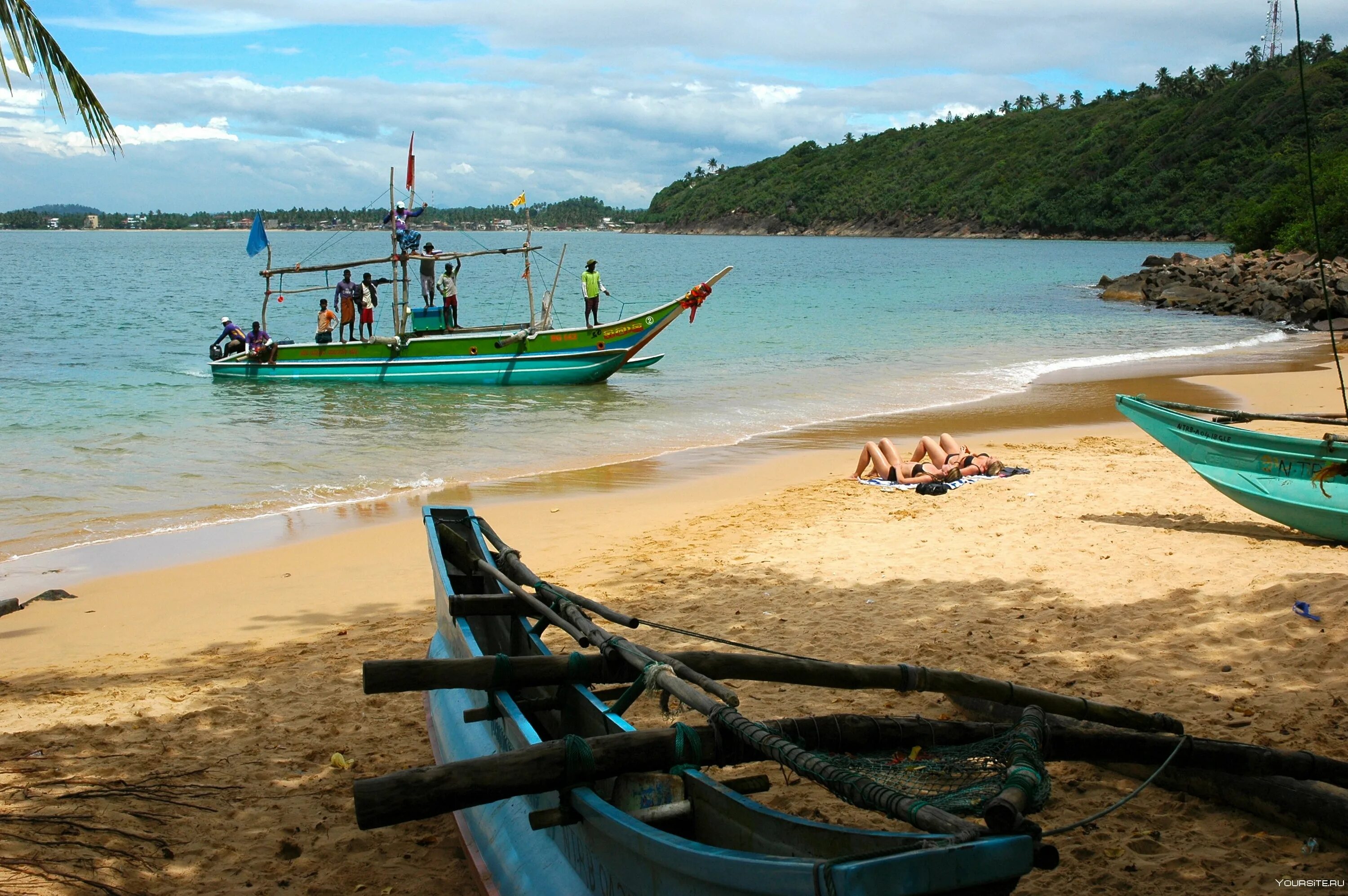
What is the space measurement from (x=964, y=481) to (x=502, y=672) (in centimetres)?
750

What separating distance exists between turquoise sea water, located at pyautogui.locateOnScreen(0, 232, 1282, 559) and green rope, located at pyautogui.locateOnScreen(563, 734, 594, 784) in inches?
329

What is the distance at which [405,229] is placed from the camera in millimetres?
18750

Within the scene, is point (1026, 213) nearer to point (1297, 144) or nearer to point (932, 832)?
point (1297, 144)

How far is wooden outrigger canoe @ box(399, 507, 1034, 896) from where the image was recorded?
2.23 m

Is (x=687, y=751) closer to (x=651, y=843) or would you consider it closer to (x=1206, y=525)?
(x=651, y=843)

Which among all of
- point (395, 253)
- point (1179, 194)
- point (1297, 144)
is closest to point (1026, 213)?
point (1179, 194)

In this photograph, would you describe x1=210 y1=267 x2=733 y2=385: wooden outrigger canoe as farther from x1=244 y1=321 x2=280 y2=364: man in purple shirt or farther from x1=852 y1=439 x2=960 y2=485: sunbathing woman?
x1=852 y1=439 x2=960 y2=485: sunbathing woman

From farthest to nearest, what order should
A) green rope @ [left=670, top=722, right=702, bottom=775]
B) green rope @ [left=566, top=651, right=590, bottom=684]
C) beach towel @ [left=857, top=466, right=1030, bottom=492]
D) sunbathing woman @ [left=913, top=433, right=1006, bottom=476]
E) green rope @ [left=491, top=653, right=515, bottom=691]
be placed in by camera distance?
sunbathing woman @ [left=913, top=433, right=1006, bottom=476] → beach towel @ [left=857, top=466, right=1030, bottom=492] → green rope @ [left=566, top=651, right=590, bottom=684] → green rope @ [left=491, top=653, right=515, bottom=691] → green rope @ [left=670, top=722, right=702, bottom=775]

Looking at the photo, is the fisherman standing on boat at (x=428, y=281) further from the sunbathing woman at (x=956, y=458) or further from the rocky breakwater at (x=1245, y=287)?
the rocky breakwater at (x=1245, y=287)

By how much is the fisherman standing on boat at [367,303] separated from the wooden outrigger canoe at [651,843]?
53.9 ft

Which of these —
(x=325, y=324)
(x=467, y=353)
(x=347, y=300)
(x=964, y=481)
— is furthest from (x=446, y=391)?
(x=964, y=481)

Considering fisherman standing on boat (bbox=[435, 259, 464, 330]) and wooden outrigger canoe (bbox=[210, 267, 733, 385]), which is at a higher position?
fisherman standing on boat (bbox=[435, 259, 464, 330])

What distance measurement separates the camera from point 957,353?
26172mm

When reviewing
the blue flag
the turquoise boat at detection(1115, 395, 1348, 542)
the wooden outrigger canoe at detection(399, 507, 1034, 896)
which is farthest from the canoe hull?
the wooden outrigger canoe at detection(399, 507, 1034, 896)
